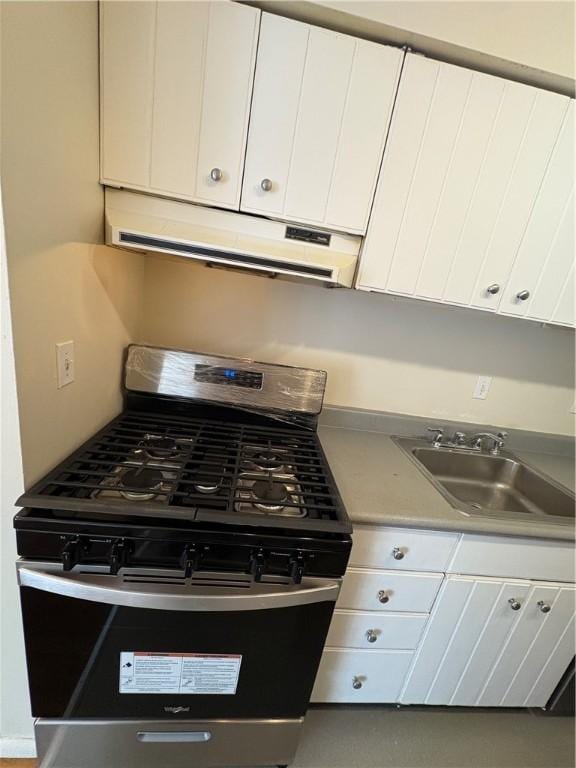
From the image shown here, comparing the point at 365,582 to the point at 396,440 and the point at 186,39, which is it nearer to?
the point at 396,440

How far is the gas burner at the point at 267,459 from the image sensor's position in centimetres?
110

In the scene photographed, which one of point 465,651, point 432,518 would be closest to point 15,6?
point 432,518

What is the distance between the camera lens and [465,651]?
1.22 meters

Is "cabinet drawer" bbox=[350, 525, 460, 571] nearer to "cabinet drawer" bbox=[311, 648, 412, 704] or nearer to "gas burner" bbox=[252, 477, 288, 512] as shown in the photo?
"gas burner" bbox=[252, 477, 288, 512]

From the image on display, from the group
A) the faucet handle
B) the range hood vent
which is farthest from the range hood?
the faucet handle

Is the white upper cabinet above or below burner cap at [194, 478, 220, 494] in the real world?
above

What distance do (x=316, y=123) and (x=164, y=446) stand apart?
109cm

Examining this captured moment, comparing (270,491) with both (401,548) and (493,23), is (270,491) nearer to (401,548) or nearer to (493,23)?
(401,548)

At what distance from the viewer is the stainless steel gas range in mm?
804

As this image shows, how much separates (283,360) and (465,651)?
4.20ft

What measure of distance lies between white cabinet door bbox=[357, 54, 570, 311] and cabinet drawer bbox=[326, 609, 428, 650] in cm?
109

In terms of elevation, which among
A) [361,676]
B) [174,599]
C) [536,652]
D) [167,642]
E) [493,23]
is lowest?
[361,676]

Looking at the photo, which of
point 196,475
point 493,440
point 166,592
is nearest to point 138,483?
point 196,475

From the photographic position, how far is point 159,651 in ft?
2.92
